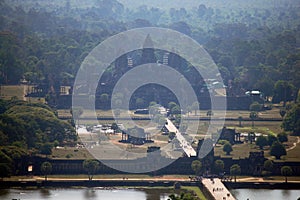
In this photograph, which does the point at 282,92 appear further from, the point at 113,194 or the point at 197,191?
the point at 113,194

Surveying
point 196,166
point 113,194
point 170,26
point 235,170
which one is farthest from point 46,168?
point 170,26

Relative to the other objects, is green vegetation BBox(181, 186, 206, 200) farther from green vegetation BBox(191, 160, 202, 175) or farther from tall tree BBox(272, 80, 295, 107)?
tall tree BBox(272, 80, 295, 107)

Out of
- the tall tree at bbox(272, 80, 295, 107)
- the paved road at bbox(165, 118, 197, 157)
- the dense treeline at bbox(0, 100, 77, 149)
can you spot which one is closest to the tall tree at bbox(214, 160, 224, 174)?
the paved road at bbox(165, 118, 197, 157)

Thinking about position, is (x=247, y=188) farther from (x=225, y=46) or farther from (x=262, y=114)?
(x=225, y=46)

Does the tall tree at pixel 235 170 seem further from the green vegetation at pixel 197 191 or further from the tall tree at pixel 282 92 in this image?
the tall tree at pixel 282 92

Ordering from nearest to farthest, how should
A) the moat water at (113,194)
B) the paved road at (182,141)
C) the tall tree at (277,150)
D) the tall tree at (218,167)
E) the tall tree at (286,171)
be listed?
the moat water at (113,194) < the tall tree at (286,171) < the tall tree at (218,167) < the paved road at (182,141) < the tall tree at (277,150)

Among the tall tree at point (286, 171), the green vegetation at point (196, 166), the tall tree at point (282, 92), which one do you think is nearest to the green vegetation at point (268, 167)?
the tall tree at point (286, 171)
